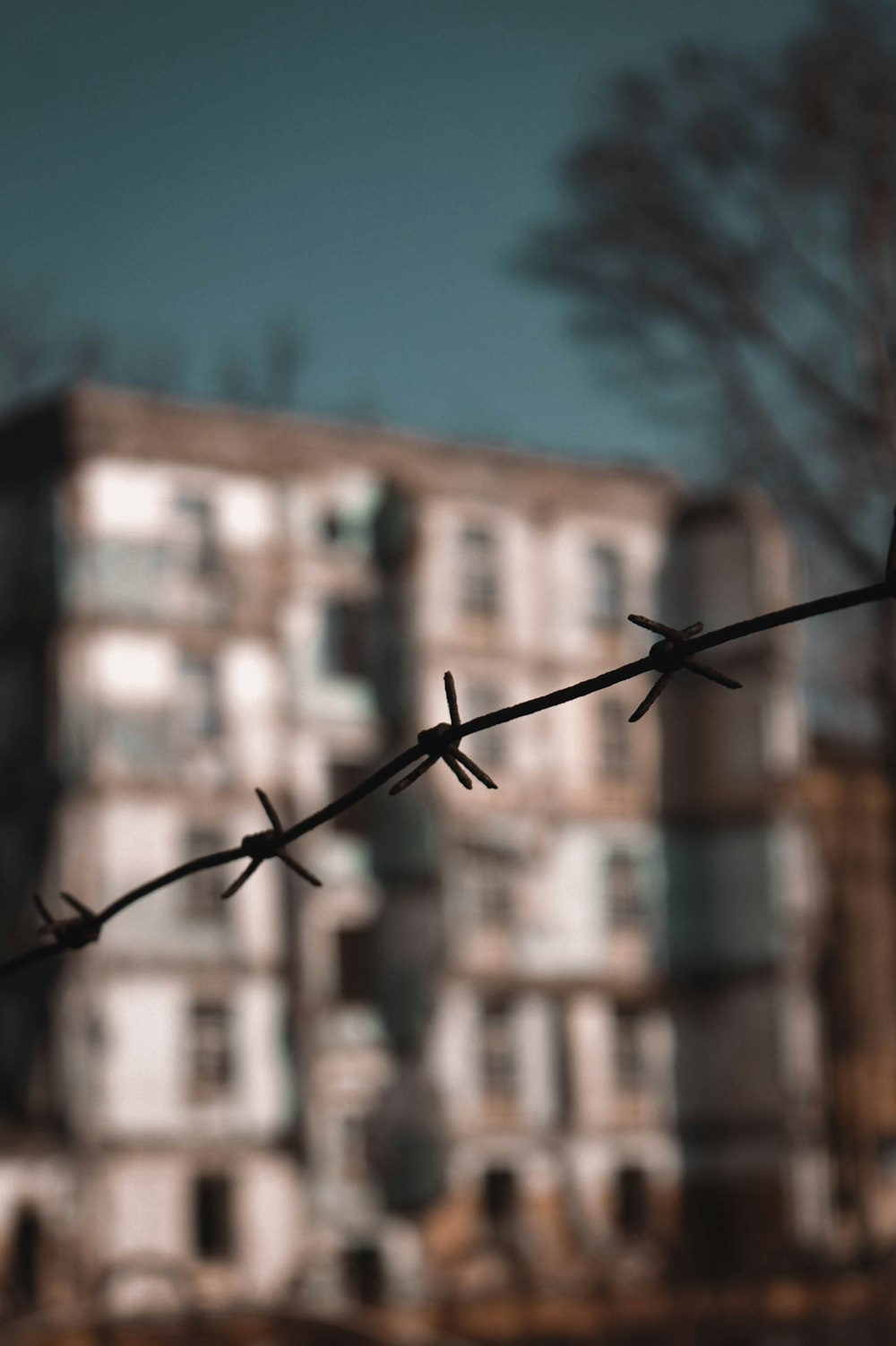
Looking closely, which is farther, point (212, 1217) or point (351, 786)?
point (351, 786)

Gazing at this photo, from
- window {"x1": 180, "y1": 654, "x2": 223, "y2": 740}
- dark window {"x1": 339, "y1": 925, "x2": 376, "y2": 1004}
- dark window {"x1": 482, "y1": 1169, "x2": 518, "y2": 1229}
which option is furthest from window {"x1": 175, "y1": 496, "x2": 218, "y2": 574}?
dark window {"x1": 482, "y1": 1169, "x2": 518, "y2": 1229}

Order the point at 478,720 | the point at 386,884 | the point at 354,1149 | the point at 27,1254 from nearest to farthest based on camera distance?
the point at 478,720
the point at 27,1254
the point at 354,1149
the point at 386,884

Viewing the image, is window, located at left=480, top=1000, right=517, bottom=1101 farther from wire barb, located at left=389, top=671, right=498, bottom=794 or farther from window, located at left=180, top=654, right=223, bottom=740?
wire barb, located at left=389, top=671, right=498, bottom=794

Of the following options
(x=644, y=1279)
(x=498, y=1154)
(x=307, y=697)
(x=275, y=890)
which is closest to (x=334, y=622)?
(x=307, y=697)

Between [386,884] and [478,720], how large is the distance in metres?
33.2

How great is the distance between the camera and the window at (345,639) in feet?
117

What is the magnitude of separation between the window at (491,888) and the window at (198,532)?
6.23 meters

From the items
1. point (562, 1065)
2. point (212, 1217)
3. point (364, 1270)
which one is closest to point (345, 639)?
point (562, 1065)

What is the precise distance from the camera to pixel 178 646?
33875mm

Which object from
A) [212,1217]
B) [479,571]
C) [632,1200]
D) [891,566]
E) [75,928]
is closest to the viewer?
[891,566]

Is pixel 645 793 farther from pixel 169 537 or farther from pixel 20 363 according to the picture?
pixel 20 363

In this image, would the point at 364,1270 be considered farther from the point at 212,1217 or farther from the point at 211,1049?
the point at 211,1049

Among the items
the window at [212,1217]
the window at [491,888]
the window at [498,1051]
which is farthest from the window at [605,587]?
the window at [212,1217]

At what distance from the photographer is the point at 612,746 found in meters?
38.0
